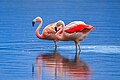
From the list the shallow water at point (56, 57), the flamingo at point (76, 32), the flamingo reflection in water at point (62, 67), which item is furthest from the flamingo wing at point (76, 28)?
the flamingo reflection in water at point (62, 67)

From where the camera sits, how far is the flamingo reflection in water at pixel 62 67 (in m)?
12.1

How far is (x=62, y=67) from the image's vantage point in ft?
43.5

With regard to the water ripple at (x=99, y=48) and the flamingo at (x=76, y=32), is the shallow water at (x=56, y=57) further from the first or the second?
the flamingo at (x=76, y=32)

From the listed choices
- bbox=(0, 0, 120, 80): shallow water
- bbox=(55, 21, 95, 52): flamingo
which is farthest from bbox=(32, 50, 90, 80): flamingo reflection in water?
bbox=(55, 21, 95, 52): flamingo

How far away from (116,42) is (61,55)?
2.78m

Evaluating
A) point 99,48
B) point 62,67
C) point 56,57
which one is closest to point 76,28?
point 99,48

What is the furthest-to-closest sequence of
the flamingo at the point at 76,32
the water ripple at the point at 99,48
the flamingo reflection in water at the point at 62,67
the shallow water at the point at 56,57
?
the flamingo at the point at 76,32, the water ripple at the point at 99,48, the shallow water at the point at 56,57, the flamingo reflection in water at the point at 62,67

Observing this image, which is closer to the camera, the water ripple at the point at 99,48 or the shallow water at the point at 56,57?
the shallow water at the point at 56,57

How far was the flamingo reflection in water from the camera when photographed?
39.6 ft

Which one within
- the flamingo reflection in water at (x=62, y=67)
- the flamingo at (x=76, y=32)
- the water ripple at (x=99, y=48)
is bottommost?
the flamingo reflection in water at (x=62, y=67)

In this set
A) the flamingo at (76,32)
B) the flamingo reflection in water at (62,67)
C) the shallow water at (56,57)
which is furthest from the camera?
the flamingo at (76,32)

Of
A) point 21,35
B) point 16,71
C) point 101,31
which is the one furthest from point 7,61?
point 101,31

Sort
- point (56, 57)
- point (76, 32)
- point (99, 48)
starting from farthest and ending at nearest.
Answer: point (99, 48) < point (76, 32) < point (56, 57)

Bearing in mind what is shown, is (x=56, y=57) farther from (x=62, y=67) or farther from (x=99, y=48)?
(x=99, y=48)
